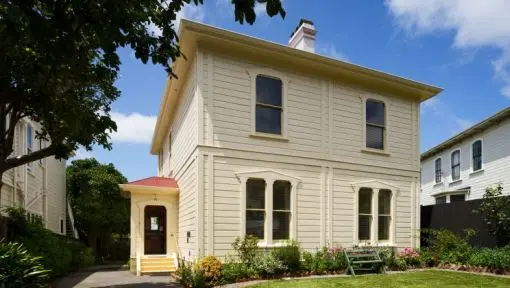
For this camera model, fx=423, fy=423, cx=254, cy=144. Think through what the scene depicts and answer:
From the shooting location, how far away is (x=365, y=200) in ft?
47.8

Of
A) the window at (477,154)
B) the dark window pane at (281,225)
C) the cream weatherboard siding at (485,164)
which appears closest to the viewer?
the dark window pane at (281,225)

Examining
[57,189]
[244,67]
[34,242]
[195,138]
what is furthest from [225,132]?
[57,189]

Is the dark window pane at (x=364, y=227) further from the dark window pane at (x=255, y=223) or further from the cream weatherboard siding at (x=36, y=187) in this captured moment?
the cream weatherboard siding at (x=36, y=187)

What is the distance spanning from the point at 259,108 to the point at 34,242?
25.1ft

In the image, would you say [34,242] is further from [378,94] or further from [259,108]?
[378,94]

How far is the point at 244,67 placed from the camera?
12.6 meters

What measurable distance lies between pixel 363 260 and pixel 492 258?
12.1 ft

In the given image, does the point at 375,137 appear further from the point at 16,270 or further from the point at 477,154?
the point at 16,270

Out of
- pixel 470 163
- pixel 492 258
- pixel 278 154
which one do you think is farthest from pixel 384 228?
pixel 470 163

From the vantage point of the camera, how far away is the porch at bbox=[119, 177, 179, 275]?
15.0m

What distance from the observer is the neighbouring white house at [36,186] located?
1477cm

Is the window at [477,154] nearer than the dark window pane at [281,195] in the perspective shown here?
No

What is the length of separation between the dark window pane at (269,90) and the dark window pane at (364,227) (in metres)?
4.90

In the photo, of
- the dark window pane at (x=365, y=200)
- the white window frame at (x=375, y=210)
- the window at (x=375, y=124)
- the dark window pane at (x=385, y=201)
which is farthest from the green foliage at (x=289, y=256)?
the window at (x=375, y=124)
